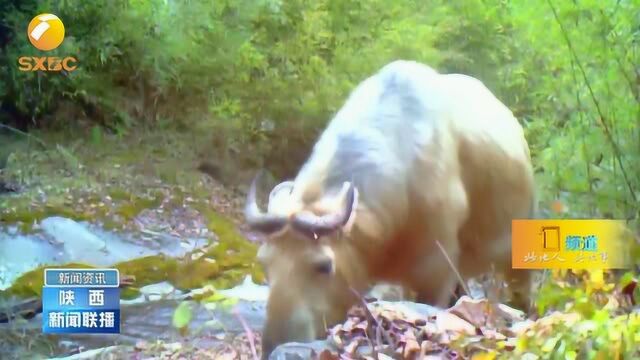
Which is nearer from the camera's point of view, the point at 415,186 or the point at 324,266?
the point at 324,266

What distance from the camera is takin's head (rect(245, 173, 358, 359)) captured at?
8.17 ft

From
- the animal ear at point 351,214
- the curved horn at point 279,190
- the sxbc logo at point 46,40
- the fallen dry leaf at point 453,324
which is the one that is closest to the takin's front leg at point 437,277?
the fallen dry leaf at point 453,324

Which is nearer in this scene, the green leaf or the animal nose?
the animal nose

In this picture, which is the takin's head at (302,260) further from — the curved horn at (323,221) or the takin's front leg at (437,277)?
the takin's front leg at (437,277)

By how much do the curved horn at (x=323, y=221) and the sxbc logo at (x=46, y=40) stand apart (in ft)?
2.53

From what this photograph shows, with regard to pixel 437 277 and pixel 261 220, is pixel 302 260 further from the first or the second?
→ pixel 437 277

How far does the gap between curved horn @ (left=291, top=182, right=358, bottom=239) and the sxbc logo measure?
30.3 inches

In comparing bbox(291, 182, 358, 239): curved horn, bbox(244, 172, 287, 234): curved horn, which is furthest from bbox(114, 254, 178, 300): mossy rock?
bbox(291, 182, 358, 239): curved horn

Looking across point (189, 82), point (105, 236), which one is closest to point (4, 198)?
point (105, 236)

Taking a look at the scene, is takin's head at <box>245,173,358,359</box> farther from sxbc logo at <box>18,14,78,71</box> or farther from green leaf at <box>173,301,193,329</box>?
sxbc logo at <box>18,14,78,71</box>

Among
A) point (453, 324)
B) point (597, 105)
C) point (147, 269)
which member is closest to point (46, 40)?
point (147, 269)

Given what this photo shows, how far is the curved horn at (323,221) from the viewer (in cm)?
250

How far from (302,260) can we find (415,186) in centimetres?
39

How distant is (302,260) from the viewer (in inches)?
99.3
